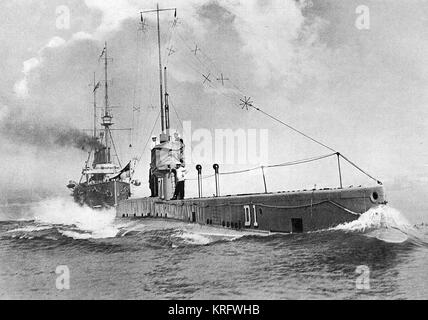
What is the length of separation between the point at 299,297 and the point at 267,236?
641cm

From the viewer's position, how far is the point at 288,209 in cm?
1559

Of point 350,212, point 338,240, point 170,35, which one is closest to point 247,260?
point 338,240

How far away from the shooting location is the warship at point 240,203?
1388 centimetres

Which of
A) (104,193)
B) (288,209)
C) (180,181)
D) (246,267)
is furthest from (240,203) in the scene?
(104,193)

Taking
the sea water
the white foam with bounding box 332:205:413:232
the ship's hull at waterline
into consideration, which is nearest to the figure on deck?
the ship's hull at waterline

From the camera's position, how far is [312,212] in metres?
14.8

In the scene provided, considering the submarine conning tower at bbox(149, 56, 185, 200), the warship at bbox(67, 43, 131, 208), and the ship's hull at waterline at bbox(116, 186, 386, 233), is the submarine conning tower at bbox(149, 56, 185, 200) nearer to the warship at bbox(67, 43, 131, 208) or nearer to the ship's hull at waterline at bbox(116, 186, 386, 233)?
the ship's hull at waterline at bbox(116, 186, 386, 233)

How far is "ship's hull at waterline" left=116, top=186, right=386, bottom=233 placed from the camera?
536 inches

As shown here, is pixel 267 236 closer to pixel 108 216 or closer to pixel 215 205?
pixel 215 205

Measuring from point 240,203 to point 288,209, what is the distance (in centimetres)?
295

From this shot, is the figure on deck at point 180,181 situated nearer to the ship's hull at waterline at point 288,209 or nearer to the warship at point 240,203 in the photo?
the warship at point 240,203

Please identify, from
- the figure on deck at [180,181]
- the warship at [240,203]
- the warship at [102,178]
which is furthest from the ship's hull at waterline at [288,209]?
the warship at [102,178]

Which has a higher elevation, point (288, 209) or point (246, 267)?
point (288, 209)

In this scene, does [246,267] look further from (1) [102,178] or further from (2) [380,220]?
(1) [102,178]
